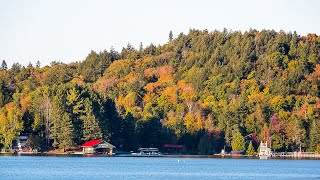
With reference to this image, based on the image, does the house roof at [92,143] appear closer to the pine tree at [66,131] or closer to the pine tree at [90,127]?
the pine tree at [90,127]

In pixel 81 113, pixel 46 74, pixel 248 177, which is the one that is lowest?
pixel 248 177

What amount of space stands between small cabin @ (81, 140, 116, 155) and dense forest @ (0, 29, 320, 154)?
1168mm

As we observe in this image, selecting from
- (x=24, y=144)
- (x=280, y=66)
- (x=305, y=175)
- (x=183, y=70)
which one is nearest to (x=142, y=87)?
(x=183, y=70)

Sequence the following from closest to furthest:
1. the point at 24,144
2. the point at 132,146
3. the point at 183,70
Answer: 1. the point at 24,144
2. the point at 132,146
3. the point at 183,70

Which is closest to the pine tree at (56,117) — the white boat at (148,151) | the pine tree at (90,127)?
the pine tree at (90,127)

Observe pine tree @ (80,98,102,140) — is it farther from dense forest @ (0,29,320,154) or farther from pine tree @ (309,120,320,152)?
pine tree @ (309,120,320,152)

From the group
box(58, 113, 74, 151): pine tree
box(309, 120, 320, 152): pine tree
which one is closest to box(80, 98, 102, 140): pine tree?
box(58, 113, 74, 151): pine tree

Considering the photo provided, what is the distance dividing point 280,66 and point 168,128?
4928 cm

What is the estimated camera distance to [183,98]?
519 feet

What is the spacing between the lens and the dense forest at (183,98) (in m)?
119

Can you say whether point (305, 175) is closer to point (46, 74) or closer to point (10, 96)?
point (10, 96)

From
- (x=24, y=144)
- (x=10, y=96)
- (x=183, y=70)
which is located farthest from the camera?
(x=183, y=70)

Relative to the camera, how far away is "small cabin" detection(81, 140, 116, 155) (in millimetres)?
115250

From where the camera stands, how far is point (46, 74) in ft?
524
